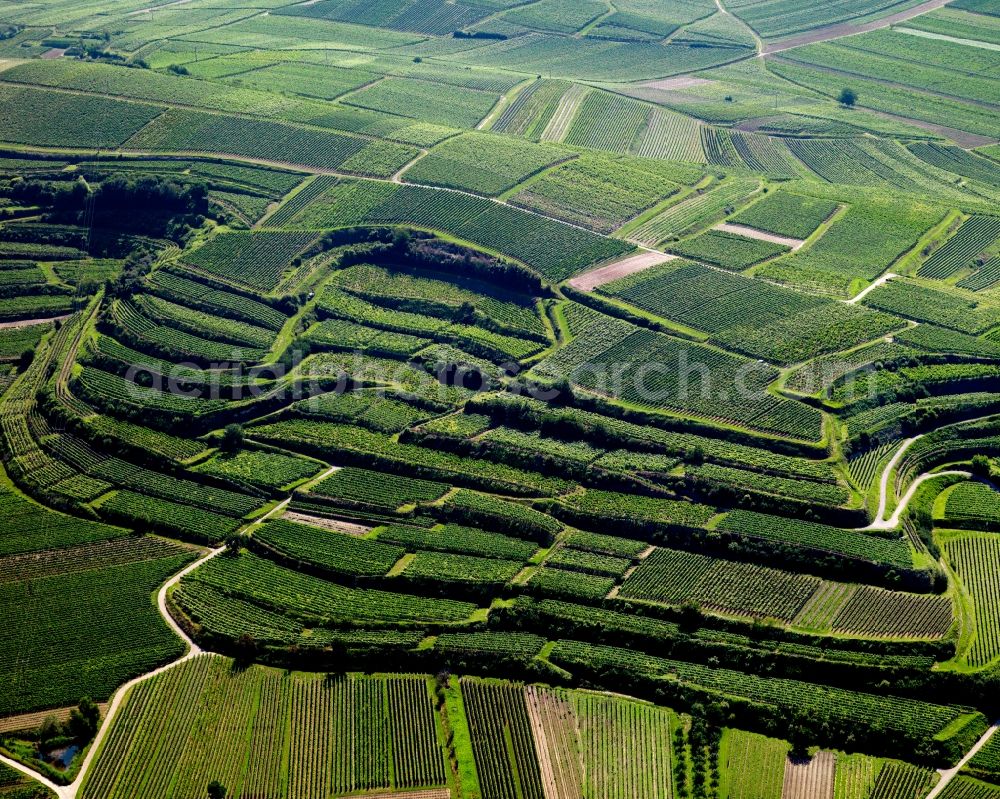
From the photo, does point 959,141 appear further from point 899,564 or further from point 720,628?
point 720,628

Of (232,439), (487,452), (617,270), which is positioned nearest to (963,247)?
(617,270)

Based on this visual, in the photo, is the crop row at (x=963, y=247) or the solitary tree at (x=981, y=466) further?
the crop row at (x=963, y=247)

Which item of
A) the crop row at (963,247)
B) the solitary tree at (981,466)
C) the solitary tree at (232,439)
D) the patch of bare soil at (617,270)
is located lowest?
the solitary tree at (981,466)

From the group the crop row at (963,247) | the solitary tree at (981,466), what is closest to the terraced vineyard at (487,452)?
the solitary tree at (981,466)

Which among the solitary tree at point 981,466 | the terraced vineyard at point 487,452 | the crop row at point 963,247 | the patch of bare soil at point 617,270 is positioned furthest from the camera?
the crop row at point 963,247

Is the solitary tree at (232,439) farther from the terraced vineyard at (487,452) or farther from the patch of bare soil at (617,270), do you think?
the patch of bare soil at (617,270)

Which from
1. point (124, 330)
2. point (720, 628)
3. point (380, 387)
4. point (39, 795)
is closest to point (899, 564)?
point (720, 628)

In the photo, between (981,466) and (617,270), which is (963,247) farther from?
(981,466)

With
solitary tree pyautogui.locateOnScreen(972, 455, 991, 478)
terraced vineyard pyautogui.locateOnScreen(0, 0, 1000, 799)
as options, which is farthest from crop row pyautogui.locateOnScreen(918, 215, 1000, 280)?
solitary tree pyautogui.locateOnScreen(972, 455, 991, 478)

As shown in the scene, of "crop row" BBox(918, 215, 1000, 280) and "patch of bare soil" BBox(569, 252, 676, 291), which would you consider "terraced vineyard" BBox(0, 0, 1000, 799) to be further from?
"patch of bare soil" BBox(569, 252, 676, 291)
